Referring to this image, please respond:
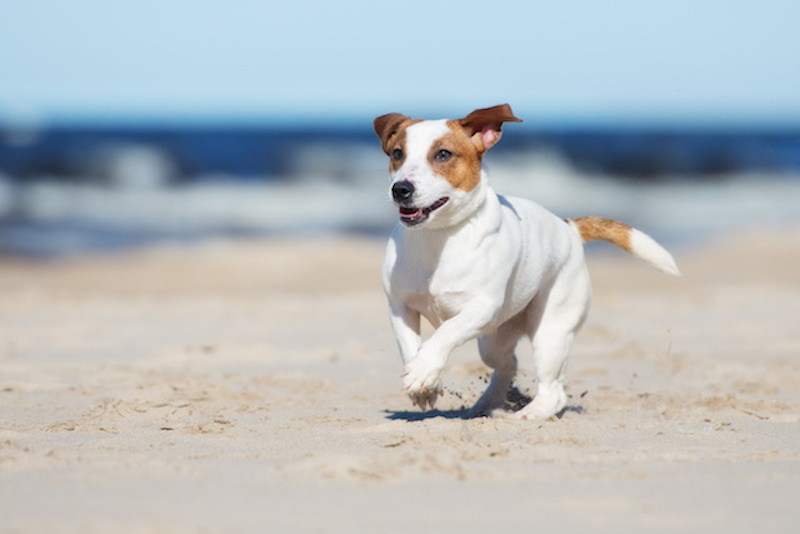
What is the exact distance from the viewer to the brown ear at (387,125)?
Result: 16.3 feet

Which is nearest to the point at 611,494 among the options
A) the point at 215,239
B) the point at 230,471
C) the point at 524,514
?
the point at 524,514

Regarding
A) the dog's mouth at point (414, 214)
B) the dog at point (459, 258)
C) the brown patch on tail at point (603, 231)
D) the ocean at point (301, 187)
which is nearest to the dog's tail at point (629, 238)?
the brown patch on tail at point (603, 231)

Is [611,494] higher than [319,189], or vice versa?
[611,494]

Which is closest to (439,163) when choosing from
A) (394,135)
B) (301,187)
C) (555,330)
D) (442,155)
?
(442,155)

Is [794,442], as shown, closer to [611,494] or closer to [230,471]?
[611,494]

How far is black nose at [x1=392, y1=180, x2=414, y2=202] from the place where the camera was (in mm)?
4516

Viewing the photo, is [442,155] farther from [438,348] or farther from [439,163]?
[438,348]

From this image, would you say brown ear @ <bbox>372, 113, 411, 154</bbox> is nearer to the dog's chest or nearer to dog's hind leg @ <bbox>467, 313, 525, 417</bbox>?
the dog's chest

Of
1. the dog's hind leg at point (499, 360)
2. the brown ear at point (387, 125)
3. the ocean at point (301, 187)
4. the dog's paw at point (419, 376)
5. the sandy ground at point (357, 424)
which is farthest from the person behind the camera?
the ocean at point (301, 187)

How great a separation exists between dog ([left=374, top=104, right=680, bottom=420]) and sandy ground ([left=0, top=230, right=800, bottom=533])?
0.33 meters

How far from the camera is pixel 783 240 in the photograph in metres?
14.1

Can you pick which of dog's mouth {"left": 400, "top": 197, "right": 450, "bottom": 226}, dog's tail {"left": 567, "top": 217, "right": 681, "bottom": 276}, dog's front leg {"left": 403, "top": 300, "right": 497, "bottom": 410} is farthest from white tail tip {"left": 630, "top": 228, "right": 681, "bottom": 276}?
dog's mouth {"left": 400, "top": 197, "right": 450, "bottom": 226}

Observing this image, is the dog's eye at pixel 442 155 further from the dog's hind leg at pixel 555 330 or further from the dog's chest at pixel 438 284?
the dog's hind leg at pixel 555 330

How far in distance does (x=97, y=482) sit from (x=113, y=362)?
3.49 m
